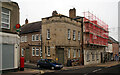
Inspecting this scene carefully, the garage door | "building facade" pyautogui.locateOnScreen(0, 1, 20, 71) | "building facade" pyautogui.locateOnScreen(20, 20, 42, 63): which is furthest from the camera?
"building facade" pyautogui.locateOnScreen(20, 20, 42, 63)

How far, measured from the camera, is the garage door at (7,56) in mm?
17736

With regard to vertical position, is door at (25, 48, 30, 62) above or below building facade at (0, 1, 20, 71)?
below

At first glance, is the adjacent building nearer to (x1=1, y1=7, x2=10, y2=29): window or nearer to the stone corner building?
the stone corner building

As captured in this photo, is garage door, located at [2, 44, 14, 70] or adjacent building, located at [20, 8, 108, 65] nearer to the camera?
garage door, located at [2, 44, 14, 70]

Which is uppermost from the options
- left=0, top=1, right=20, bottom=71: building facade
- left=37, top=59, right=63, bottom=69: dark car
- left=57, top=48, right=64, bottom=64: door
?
left=0, top=1, right=20, bottom=71: building facade

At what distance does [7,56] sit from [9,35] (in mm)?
2377

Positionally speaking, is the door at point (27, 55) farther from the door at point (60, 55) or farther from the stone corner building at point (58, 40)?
the door at point (60, 55)

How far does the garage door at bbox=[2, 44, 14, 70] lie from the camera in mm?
17736

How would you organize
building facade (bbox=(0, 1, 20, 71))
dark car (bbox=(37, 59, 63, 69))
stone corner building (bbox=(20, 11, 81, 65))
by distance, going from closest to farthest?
building facade (bbox=(0, 1, 20, 71))
dark car (bbox=(37, 59, 63, 69))
stone corner building (bbox=(20, 11, 81, 65))

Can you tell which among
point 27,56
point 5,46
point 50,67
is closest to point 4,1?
point 5,46

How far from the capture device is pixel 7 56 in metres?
18.2

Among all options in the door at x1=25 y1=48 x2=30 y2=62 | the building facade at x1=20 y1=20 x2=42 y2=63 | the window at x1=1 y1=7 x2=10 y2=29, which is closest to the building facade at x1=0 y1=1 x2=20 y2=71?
the window at x1=1 y1=7 x2=10 y2=29

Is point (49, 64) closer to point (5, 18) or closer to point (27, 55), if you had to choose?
point (5, 18)

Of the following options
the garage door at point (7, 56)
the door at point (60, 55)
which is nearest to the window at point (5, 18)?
the garage door at point (7, 56)
